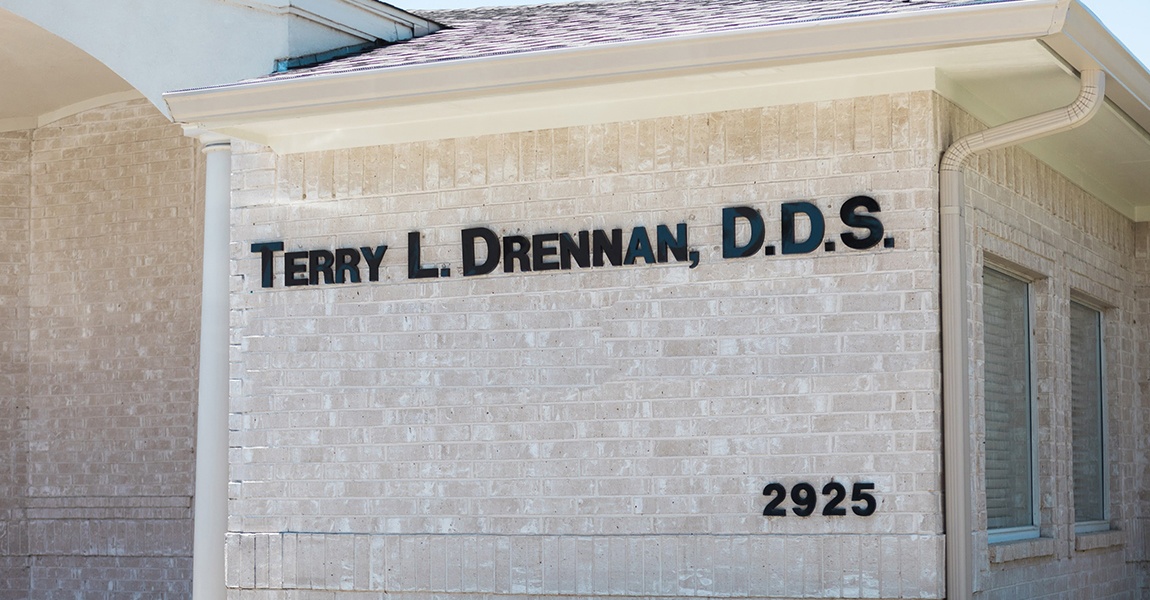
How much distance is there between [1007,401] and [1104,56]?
8.12ft

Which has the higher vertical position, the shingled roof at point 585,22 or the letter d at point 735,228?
the shingled roof at point 585,22

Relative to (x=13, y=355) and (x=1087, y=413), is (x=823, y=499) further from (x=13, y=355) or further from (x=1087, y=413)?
(x=13, y=355)

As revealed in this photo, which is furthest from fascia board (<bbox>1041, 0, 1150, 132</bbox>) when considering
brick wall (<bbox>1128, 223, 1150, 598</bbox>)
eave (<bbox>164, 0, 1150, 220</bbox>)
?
brick wall (<bbox>1128, 223, 1150, 598</bbox>)

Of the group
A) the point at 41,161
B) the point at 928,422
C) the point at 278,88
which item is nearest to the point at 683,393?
the point at 928,422

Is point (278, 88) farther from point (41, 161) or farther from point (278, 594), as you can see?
point (41, 161)

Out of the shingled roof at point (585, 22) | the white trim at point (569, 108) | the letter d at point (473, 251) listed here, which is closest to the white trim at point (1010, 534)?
the white trim at point (569, 108)

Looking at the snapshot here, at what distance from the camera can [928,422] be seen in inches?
284

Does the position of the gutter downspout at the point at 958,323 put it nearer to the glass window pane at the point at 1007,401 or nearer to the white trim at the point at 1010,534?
the white trim at the point at 1010,534

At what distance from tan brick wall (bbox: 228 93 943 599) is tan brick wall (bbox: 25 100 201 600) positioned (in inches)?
169

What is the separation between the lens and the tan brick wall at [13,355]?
13.5m

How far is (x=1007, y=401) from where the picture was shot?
8742 millimetres

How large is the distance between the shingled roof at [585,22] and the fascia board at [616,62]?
10cm

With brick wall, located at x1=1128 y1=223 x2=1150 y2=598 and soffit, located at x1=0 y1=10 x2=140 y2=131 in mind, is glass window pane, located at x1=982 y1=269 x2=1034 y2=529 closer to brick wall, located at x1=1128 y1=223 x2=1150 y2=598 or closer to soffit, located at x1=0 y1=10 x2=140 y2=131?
brick wall, located at x1=1128 y1=223 x2=1150 y2=598

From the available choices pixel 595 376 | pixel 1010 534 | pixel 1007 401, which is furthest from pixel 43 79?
pixel 1010 534
